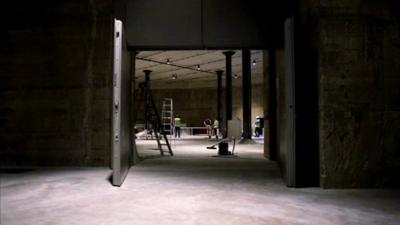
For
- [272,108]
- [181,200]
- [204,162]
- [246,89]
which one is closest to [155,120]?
[204,162]

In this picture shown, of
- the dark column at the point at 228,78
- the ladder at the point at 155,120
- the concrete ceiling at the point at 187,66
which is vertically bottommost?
the ladder at the point at 155,120

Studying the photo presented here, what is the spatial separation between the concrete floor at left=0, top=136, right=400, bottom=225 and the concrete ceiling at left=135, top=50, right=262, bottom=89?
→ 39.4 ft

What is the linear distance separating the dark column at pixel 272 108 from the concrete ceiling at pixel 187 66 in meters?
9.04

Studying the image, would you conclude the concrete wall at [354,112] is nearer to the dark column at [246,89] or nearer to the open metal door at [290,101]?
the open metal door at [290,101]

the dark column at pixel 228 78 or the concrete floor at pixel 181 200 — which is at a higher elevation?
the dark column at pixel 228 78

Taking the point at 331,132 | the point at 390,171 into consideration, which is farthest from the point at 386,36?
the point at 390,171

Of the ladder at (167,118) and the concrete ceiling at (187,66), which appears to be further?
the concrete ceiling at (187,66)

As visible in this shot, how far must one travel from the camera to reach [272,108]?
28.1ft

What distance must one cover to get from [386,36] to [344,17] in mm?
675

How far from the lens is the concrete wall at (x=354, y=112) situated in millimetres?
5242

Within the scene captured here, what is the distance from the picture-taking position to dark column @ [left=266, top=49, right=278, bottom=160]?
335 inches

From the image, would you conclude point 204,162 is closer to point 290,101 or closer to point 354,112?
point 290,101

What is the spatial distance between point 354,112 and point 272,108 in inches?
133

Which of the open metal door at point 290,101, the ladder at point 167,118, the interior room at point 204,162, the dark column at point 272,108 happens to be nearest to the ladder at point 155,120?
the ladder at point 167,118
